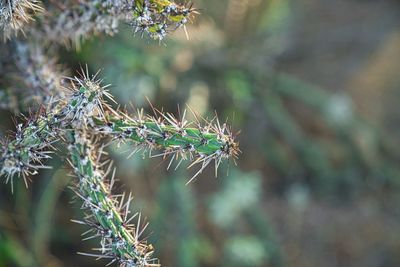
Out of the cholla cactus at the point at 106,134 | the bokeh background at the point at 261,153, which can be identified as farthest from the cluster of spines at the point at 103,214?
the bokeh background at the point at 261,153

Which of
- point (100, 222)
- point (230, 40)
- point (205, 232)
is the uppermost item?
point (230, 40)

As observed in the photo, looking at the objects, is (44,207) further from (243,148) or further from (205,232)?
(243,148)

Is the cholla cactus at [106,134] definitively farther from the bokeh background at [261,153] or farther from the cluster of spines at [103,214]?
the bokeh background at [261,153]

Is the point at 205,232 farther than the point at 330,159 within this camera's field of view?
No

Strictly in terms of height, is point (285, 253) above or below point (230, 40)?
below

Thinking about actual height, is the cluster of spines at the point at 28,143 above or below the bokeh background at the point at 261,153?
below

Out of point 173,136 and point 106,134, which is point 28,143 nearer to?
point 106,134

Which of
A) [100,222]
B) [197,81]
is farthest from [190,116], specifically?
[100,222]
